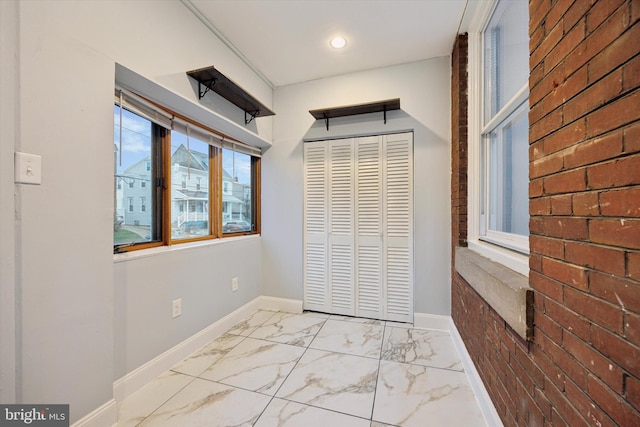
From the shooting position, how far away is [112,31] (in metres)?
1.40

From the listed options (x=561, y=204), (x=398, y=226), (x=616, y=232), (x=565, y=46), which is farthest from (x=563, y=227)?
(x=398, y=226)

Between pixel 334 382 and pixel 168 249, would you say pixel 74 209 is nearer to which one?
pixel 168 249

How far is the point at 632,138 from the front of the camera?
0.56 metres

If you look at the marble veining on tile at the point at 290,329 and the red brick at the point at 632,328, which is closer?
the red brick at the point at 632,328

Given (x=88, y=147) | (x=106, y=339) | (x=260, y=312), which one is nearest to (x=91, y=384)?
(x=106, y=339)

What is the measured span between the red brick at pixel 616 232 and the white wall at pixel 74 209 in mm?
1956

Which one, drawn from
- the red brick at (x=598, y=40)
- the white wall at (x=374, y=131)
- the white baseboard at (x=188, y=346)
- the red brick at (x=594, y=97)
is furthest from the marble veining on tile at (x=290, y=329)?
the red brick at (x=598, y=40)

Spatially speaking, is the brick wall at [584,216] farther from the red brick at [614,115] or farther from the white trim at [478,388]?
the white trim at [478,388]

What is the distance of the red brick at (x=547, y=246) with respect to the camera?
808 millimetres

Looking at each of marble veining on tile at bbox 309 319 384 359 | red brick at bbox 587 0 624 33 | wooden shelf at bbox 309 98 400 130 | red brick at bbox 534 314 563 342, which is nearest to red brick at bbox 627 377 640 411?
red brick at bbox 534 314 563 342

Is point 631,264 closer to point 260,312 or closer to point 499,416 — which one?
point 499,416

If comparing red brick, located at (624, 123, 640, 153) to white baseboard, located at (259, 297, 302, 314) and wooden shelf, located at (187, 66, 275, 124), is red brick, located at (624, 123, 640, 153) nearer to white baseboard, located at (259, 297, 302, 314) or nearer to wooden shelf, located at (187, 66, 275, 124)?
wooden shelf, located at (187, 66, 275, 124)

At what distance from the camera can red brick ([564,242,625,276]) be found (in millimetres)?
599

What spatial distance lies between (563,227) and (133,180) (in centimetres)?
225
